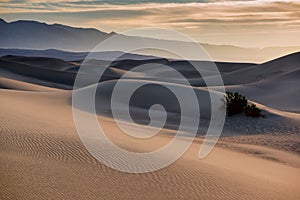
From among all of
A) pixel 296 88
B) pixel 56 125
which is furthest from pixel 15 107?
pixel 296 88

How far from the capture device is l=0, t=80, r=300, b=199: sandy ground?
631 centimetres

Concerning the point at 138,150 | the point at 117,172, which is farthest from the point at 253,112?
the point at 117,172

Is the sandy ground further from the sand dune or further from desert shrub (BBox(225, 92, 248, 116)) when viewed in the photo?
desert shrub (BBox(225, 92, 248, 116))

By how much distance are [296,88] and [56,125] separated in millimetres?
26708

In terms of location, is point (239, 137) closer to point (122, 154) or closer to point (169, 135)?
point (169, 135)

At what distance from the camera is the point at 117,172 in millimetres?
7371

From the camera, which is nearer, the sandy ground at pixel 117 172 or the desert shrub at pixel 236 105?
the sandy ground at pixel 117 172

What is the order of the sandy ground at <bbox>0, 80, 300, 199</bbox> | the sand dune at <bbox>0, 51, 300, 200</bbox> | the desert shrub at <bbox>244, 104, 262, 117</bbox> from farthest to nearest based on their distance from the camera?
the desert shrub at <bbox>244, 104, 262, 117</bbox>
the sand dune at <bbox>0, 51, 300, 200</bbox>
the sandy ground at <bbox>0, 80, 300, 199</bbox>

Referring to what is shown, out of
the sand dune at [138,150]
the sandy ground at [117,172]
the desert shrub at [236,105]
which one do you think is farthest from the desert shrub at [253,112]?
the sandy ground at [117,172]

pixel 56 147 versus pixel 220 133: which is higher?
pixel 56 147

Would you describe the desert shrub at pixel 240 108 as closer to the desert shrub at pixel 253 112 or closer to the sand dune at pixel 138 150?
the desert shrub at pixel 253 112

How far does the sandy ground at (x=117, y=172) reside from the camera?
20.7 ft

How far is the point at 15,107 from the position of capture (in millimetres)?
14164

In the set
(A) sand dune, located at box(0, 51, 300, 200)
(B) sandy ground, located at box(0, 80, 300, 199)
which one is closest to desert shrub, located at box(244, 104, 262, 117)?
(A) sand dune, located at box(0, 51, 300, 200)
